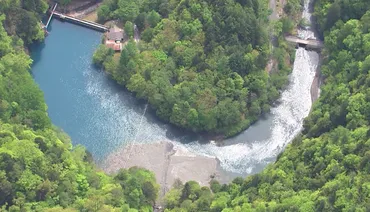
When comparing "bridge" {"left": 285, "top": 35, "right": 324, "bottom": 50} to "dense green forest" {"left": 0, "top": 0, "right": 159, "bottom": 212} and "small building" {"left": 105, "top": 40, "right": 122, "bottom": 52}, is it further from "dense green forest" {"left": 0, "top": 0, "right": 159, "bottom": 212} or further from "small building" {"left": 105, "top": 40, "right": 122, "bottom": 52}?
"dense green forest" {"left": 0, "top": 0, "right": 159, "bottom": 212}

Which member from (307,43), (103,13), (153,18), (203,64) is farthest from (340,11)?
(103,13)

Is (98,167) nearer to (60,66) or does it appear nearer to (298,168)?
(60,66)

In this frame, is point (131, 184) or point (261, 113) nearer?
point (131, 184)

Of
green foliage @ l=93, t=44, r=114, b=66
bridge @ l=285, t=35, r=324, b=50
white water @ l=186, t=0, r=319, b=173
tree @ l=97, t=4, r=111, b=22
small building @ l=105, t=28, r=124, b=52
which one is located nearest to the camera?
white water @ l=186, t=0, r=319, b=173

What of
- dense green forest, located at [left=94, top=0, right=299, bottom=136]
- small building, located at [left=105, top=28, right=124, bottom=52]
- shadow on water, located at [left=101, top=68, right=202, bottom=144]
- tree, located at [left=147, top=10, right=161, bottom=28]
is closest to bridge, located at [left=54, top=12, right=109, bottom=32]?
small building, located at [left=105, top=28, right=124, bottom=52]

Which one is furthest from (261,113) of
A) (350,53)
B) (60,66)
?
(60,66)

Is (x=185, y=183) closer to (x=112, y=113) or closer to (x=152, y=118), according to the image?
(x=152, y=118)
